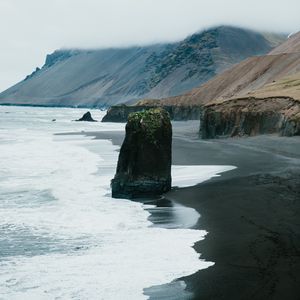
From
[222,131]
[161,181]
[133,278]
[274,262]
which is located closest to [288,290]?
[274,262]

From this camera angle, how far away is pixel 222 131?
187 ft

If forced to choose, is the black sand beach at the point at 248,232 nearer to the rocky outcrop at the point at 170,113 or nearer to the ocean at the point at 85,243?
the ocean at the point at 85,243

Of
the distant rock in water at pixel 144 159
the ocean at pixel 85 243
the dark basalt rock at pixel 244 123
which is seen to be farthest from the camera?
the dark basalt rock at pixel 244 123

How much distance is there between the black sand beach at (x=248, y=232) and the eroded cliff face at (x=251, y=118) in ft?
64.5

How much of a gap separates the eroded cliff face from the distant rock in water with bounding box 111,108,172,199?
85.7 feet

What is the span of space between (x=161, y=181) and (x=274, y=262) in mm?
9870

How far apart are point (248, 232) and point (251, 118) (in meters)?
40.1

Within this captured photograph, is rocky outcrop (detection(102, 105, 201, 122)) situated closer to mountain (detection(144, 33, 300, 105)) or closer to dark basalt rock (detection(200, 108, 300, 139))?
mountain (detection(144, 33, 300, 105))

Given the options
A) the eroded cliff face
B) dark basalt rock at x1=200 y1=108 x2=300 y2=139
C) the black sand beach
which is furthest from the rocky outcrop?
the black sand beach

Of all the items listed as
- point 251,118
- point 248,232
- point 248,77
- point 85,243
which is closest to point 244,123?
point 251,118

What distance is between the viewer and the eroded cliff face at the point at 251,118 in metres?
46.9

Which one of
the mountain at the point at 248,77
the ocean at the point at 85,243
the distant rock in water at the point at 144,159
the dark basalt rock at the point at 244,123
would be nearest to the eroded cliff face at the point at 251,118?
the dark basalt rock at the point at 244,123

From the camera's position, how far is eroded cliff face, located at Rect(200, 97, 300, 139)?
154 ft

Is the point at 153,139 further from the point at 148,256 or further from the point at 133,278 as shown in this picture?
the point at 133,278
